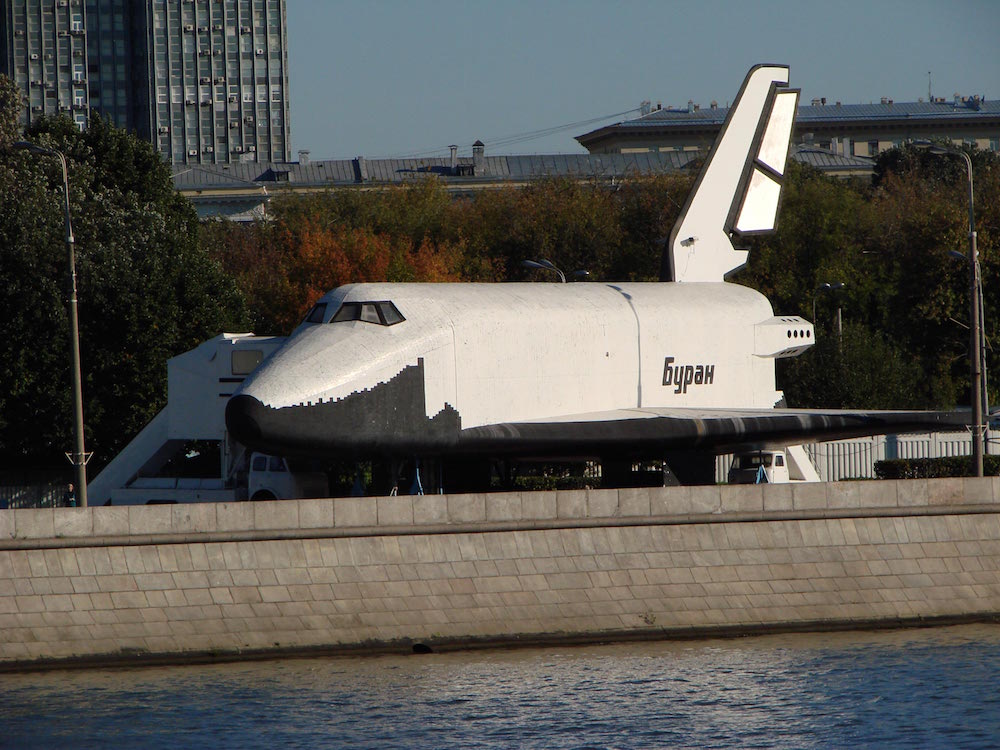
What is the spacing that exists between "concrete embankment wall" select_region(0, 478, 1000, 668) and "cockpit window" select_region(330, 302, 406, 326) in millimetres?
2950

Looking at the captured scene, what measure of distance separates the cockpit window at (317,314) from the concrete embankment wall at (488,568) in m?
3.31

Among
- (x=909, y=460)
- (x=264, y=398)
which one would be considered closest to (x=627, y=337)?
(x=264, y=398)

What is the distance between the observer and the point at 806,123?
125m

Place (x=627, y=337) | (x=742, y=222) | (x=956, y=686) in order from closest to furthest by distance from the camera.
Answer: (x=956, y=686), (x=627, y=337), (x=742, y=222)

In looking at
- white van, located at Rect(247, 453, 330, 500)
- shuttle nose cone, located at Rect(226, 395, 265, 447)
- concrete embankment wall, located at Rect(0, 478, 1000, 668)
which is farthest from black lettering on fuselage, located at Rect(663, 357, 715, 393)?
shuttle nose cone, located at Rect(226, 395, 265, 447)

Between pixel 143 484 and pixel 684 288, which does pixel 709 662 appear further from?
pixel 143 484

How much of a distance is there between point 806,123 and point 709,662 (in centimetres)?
11067

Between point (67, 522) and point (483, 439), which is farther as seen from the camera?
point (483, 439)

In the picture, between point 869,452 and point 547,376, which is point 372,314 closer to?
point 547,376

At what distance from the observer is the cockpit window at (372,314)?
21.8 metres

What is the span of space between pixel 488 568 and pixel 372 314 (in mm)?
A: 4241

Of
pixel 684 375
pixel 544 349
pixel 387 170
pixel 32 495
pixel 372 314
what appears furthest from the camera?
pixel 387 170

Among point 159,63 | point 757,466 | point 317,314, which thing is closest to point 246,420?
point 317,314

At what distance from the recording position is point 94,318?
34.5m
